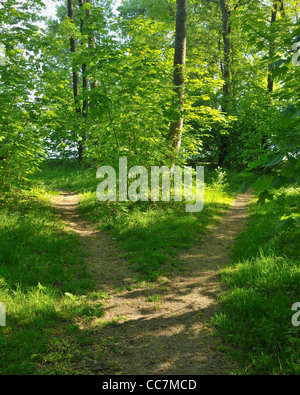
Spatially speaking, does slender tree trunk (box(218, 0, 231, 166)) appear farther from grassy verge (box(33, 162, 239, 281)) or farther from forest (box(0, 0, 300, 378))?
grassy verge (box(33, 162, 239, 281))

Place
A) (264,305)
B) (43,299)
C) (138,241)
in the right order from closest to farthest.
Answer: (264,305), (43,299), (138,241)

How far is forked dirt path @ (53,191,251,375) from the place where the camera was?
3.04 meters

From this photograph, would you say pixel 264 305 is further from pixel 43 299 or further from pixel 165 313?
pixel 43 299

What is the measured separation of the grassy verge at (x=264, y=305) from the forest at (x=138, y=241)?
0.02m

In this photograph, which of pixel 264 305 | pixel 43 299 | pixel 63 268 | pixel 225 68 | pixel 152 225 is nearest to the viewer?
pixel 264 305

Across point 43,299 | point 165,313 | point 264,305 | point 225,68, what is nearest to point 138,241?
point 165,313

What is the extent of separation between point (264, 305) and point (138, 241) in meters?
3.39

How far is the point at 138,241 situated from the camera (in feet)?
21.6

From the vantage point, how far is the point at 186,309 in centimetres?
418

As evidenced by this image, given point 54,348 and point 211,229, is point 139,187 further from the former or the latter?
point 54,348

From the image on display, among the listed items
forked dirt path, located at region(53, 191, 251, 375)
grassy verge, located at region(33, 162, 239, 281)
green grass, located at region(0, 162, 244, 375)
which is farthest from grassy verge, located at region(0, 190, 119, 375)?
grassy verge, located at region(33, 162, 239, 281)

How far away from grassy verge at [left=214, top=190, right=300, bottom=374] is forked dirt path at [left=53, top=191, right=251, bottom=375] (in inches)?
9.1

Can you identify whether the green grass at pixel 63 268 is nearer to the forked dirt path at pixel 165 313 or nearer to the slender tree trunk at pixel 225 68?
the forked dirt path at pixel 165 313

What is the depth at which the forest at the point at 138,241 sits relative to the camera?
3.03 metres
